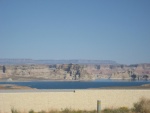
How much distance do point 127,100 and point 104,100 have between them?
1.93 meters

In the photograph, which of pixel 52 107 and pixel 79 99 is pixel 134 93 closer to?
pixel 79 99

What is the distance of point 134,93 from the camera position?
90.5 ft

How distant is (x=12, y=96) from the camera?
24.9 metres

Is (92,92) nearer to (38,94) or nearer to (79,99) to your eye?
(79,99)

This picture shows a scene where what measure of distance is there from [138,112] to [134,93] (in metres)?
4.40

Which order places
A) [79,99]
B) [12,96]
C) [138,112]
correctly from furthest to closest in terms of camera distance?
[79,99], [12,96], [138,112]

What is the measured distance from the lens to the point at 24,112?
2423 centimetres

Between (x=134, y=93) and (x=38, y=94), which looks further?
(x=134, y=93)

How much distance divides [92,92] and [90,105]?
→ 1.04m

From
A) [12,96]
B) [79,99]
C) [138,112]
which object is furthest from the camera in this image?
[79,99]

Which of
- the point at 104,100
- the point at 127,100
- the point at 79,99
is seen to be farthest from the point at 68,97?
the point at 127,100

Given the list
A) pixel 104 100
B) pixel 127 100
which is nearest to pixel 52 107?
pixel 104 100

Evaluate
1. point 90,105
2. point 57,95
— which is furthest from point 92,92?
point 57,95

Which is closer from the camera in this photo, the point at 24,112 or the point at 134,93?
the point at 24,112
